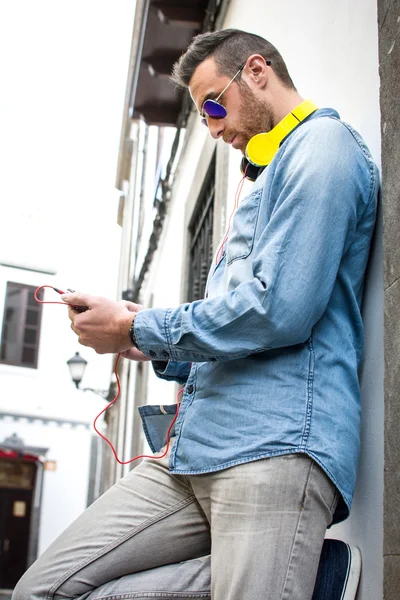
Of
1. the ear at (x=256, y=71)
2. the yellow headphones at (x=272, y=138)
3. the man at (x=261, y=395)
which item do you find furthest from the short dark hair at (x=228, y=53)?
the man at (x=261, y=395)

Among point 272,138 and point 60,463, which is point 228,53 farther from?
point 60,463

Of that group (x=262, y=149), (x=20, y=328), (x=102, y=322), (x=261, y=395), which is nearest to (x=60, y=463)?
(x=20, y=328)

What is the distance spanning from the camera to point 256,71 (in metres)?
2.42

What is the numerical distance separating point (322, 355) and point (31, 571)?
89cm

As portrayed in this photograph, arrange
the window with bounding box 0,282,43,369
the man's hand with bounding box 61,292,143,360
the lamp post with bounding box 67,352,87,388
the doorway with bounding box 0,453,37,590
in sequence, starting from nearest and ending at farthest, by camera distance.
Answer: the man's hand with bounding box 61,292,143,360 < the lamp post with bounding box 67,352,87,388 < the doorway with bounding box 0,453,37,590 < the window with bounding box 0,282,43,369

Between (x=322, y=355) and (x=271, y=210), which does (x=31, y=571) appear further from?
(x=271, y=210)

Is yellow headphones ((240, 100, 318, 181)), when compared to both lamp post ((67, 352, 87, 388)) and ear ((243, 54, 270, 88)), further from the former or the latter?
lamp post ((67, 352, 87, 388))

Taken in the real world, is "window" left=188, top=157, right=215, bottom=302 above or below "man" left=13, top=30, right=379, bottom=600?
above

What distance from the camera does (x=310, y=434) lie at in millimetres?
1703

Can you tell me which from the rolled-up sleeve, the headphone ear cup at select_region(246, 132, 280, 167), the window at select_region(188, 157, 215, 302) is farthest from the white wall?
the headphone ear cup at select_region(246, 132, 280, 167)

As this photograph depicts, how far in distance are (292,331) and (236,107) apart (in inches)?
36.0

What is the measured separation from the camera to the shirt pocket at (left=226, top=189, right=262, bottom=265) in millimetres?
2010

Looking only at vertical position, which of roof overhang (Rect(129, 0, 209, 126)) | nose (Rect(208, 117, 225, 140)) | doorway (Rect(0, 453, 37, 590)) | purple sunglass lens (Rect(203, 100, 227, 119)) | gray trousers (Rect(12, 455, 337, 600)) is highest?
roof overhang (Rect(129, 0, 209, 126))

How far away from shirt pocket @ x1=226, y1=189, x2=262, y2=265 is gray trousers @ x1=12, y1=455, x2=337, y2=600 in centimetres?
54
